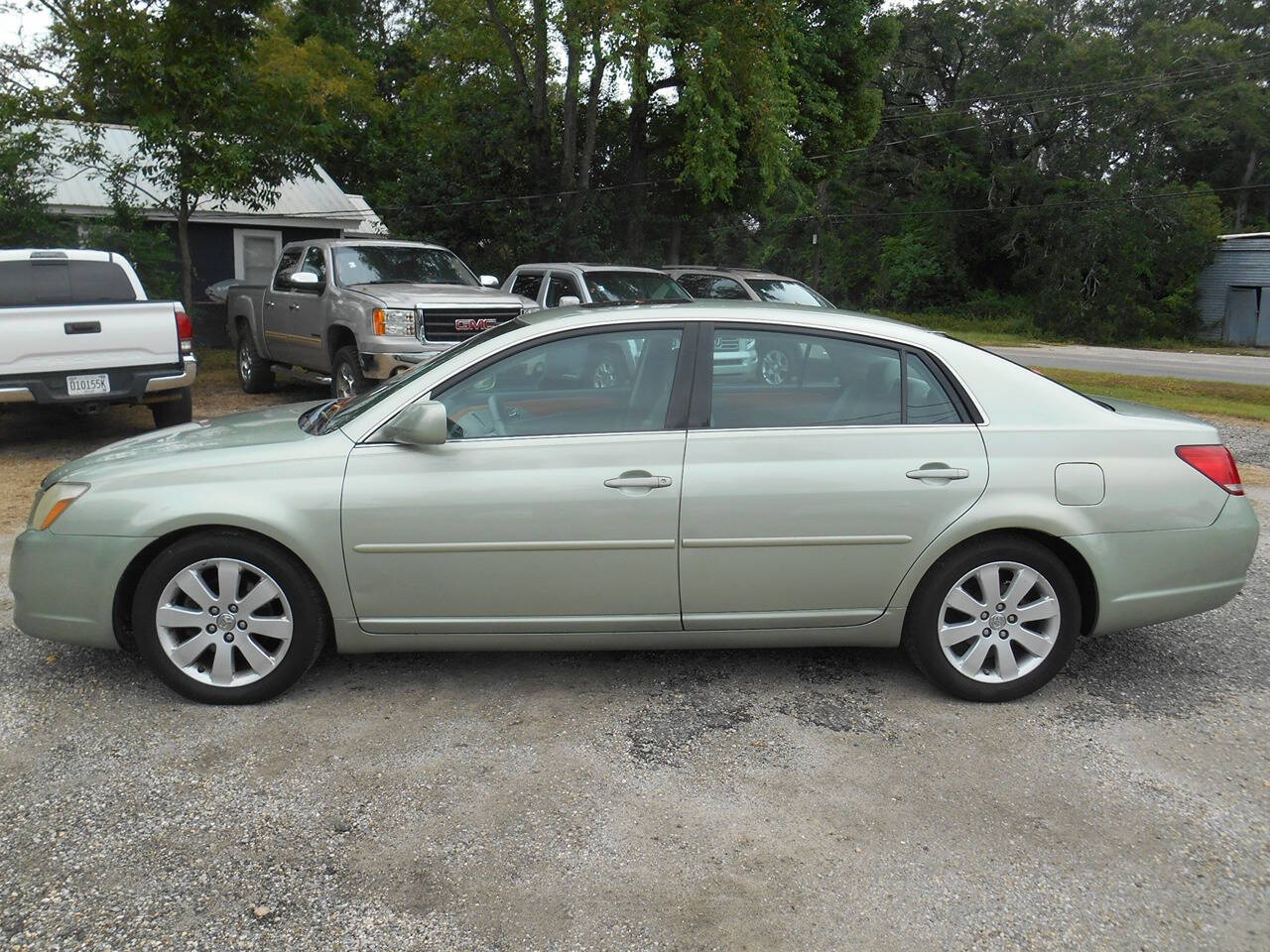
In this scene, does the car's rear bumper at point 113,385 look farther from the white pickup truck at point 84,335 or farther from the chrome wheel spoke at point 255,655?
the chrome wheel spoke at point 255,655

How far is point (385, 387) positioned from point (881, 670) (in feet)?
8.43

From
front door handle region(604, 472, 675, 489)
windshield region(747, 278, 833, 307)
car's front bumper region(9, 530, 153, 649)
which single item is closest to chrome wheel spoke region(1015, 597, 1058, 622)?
front door handle region(604, 472, 675, 489)

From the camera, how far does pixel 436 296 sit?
11.0 metres

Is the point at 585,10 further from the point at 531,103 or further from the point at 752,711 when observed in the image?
the point at 752,711

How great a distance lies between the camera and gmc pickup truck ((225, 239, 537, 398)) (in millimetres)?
10719

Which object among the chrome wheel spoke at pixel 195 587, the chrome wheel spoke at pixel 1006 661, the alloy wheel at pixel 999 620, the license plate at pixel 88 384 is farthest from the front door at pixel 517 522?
the license plate at pixel 88 384

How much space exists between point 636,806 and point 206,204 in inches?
866

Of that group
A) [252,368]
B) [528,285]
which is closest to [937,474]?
[528,285]

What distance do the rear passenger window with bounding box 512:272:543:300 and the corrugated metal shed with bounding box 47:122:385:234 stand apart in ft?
25.5

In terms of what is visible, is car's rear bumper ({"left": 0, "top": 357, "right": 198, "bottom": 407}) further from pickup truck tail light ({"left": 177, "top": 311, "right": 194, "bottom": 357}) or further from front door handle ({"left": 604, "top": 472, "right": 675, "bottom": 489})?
front door handle ({"left": 604, "top": 472, "right": 675, "bottom": 489})

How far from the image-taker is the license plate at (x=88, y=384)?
9070 millimetres

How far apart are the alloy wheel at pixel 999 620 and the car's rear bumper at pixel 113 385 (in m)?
7.65

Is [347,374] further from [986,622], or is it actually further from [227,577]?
[986,622]

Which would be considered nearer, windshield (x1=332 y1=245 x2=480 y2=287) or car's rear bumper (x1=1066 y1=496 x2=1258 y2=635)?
car's rear bumper (x1=1066 y1=496 x2=1258 y2=635)
